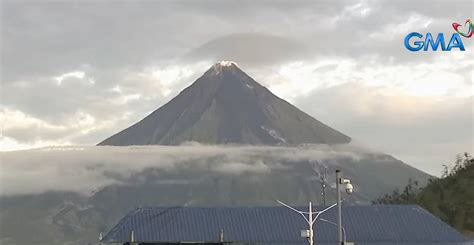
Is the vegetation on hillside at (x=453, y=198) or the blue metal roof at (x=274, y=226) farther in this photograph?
the vegetation on hillside at (x=453, y=198)

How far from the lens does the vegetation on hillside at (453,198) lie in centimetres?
14150

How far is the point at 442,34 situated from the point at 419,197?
8553 centimetres

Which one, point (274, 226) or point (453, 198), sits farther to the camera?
point (453, 198)

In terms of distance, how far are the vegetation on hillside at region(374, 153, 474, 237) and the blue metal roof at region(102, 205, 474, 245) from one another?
3563 centimetres

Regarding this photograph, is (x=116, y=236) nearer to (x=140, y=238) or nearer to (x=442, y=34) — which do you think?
(x=140, y=238)

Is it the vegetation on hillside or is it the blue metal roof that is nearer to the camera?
the blue metal roof

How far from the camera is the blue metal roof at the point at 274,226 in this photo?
98.8m

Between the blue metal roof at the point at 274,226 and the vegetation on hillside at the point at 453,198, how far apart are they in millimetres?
35626

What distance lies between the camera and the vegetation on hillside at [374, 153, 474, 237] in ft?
464

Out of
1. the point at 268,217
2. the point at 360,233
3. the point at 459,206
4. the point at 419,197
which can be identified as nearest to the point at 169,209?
the point at 268,217

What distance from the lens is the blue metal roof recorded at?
9875cm

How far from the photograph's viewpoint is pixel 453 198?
507ft

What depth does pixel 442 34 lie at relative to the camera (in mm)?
91062

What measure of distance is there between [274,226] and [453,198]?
6503 cm
